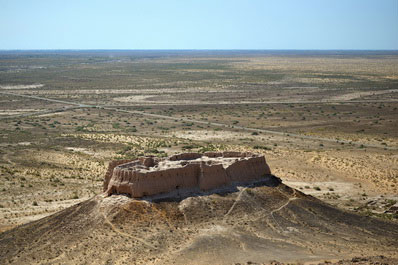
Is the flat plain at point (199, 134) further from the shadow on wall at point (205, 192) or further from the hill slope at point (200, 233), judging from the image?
the shadow on wall at point (205, 192)

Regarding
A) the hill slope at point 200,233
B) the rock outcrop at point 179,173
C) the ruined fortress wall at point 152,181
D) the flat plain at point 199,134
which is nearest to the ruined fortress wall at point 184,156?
the rock outcrop at point 179,173

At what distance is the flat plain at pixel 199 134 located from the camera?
1391 inches

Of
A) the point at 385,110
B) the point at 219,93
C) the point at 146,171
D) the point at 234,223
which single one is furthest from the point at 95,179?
the point at 219,93

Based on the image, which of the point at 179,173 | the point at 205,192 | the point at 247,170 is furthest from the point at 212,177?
the point at 247,170

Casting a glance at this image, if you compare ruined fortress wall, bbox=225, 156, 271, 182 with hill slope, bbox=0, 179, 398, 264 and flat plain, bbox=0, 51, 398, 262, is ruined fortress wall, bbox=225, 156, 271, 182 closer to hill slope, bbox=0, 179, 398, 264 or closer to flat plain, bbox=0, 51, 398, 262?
hill slope, bbox=0, 179, 398, 264

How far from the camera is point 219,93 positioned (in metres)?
106

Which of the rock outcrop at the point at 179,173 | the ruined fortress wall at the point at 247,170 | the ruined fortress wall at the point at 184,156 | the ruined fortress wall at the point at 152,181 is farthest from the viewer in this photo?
the ruined fortress wall at the point at 184,156

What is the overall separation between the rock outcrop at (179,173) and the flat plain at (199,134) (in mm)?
6702

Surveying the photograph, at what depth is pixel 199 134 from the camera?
196 ft

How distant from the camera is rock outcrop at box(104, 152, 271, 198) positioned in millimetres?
23781

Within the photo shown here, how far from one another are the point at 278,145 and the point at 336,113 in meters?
26.5

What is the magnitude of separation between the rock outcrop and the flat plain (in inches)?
264

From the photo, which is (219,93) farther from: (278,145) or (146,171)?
(146,171)

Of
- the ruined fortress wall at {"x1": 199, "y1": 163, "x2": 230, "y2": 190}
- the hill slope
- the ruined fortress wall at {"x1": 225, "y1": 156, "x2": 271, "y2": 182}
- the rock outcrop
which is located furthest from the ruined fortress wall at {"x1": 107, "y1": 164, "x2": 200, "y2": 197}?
the ruined fortress wall at {"x1": 225, "y1": 156, "x2": 271, "y2": 182}
